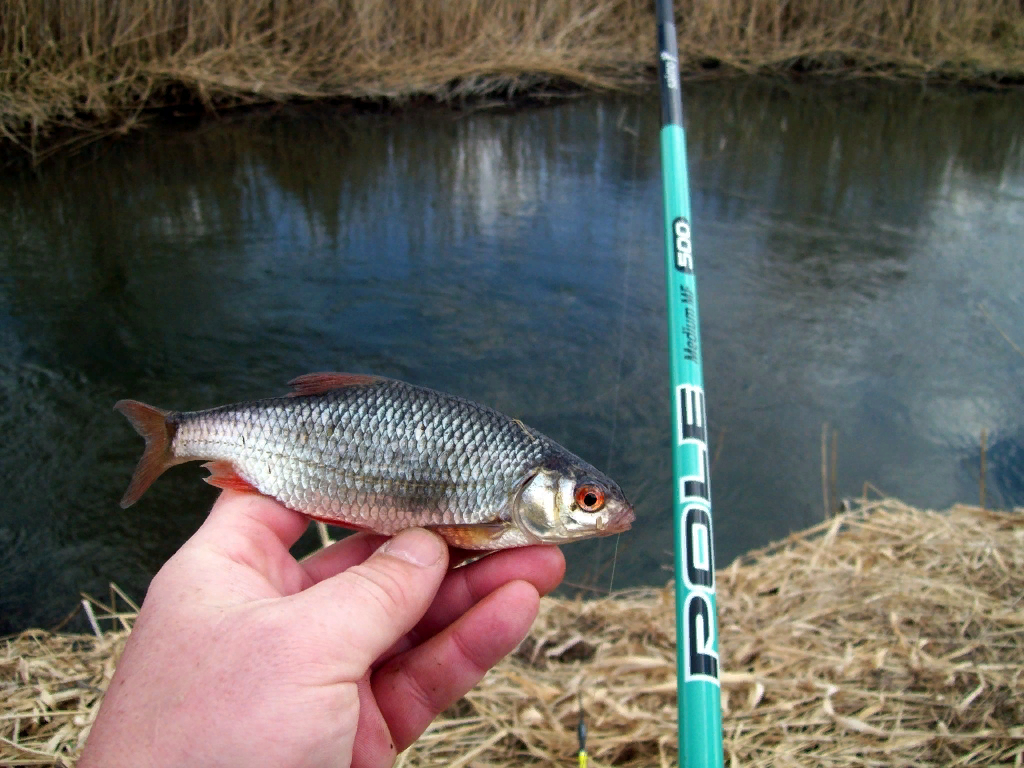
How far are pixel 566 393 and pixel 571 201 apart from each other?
3.42 meters

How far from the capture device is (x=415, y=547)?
→ 1.76 metres

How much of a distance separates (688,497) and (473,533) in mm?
Answer: 765

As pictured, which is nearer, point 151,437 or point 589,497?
point 589,497

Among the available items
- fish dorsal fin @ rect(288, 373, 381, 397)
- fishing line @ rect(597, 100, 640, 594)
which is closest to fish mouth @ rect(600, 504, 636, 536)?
fish dorsal fin @ rect(288, 373, 381, 397)

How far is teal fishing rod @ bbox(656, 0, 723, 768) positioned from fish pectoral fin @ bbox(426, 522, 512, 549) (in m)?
0.56

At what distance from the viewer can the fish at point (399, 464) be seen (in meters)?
1.78

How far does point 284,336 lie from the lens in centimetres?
573

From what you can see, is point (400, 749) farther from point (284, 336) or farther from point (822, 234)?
point (822, 234)

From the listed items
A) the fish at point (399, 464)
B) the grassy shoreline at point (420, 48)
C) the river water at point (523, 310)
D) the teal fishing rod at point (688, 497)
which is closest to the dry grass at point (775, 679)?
the teal fishing rod at point (688, 497)


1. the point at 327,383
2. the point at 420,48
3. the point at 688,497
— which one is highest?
the point at 420,48

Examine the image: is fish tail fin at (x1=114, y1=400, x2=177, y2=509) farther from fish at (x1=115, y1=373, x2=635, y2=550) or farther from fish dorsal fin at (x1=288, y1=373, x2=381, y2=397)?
fish dorsal fin at (x1=288, y1=373, x2=381, y2=397)

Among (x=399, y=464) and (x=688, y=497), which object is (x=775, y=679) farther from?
(x=399, y=464)

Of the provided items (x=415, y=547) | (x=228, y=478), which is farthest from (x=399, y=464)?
(x=228, y=478)

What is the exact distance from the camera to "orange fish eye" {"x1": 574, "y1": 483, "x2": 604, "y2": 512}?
1.75 m
